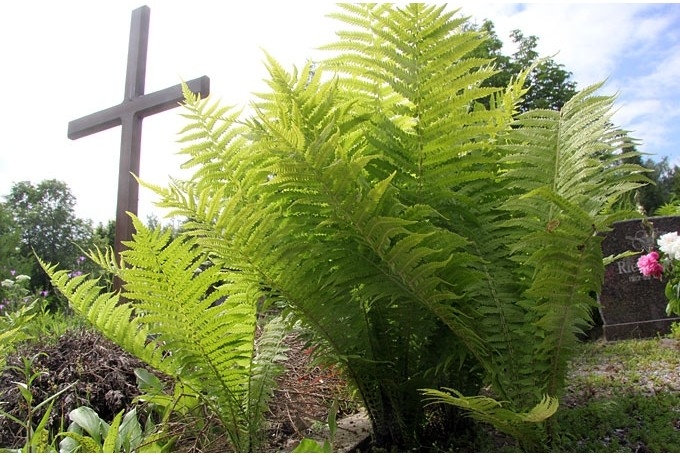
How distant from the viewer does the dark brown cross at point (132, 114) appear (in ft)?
11.1

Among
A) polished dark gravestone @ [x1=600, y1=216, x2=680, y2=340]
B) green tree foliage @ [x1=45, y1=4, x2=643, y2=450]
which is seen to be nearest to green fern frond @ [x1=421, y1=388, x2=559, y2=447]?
green tree foliage @ [x1=45, y1=4, x2=643, y2=450]

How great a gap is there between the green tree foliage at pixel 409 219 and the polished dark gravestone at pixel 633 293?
166 inches

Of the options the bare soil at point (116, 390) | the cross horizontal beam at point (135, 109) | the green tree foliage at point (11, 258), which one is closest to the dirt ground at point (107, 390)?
the bare soil at point (116, 390)

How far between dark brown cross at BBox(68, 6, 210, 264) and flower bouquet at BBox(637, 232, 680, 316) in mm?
3421

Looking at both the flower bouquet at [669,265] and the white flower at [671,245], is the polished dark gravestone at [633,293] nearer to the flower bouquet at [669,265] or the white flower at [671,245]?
the flower bouquet at [669,265]

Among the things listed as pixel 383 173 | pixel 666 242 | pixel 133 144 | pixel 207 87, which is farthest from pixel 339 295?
pixel 666 242

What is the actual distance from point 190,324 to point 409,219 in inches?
15.9

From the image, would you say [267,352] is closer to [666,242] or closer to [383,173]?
[383,173]

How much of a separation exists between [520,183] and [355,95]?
1.14 ft

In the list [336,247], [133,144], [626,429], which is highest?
[133,144]

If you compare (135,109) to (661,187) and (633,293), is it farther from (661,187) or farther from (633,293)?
(661,187)

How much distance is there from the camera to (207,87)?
329 cm

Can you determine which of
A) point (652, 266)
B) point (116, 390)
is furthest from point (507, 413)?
point (652, 266)

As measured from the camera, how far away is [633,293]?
4758 mm
